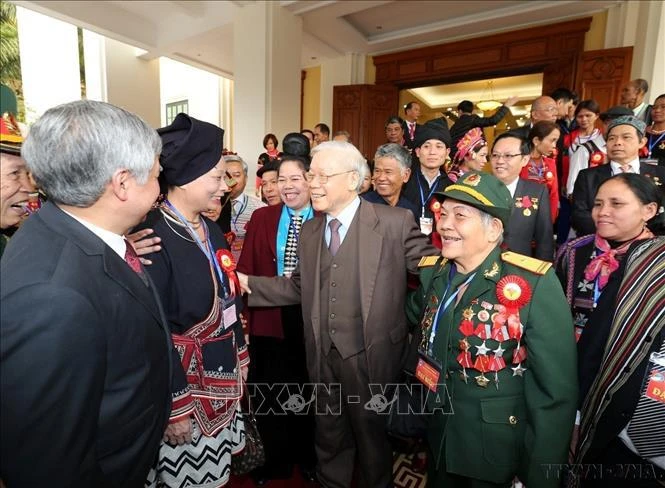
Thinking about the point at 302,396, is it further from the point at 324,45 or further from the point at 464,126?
the point at 324,45

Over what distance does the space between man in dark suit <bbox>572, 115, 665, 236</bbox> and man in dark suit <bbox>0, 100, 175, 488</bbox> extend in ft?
9.64

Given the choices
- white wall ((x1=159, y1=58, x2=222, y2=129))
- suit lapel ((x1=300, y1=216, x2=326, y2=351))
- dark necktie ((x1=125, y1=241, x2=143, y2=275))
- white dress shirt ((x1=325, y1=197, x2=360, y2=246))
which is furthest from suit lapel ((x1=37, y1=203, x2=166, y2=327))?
white wall ((x1=159, y1=58, x2=222, y2=129))

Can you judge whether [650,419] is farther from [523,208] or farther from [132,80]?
[132,80]

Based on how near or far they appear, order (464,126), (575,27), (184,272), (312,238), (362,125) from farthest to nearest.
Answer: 1. (362,125)
2. (575,27)
3. (464,126)
4. (312,238)
5. (184,272)

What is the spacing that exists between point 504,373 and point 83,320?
131 centimetres

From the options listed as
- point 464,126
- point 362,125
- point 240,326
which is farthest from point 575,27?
point 240,326

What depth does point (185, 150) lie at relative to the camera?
135 centimetres

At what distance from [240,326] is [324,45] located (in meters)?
8.58

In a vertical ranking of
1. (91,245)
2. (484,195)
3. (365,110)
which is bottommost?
(91,245)

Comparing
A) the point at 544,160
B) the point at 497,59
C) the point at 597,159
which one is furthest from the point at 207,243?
the point at 497,59

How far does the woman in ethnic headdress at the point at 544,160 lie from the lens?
330cm

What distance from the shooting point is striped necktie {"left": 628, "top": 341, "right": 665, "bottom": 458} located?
120 cm

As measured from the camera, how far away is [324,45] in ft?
28.3

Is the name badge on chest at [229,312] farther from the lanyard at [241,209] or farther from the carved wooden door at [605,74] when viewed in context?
the carved wooden door at [605,74]
